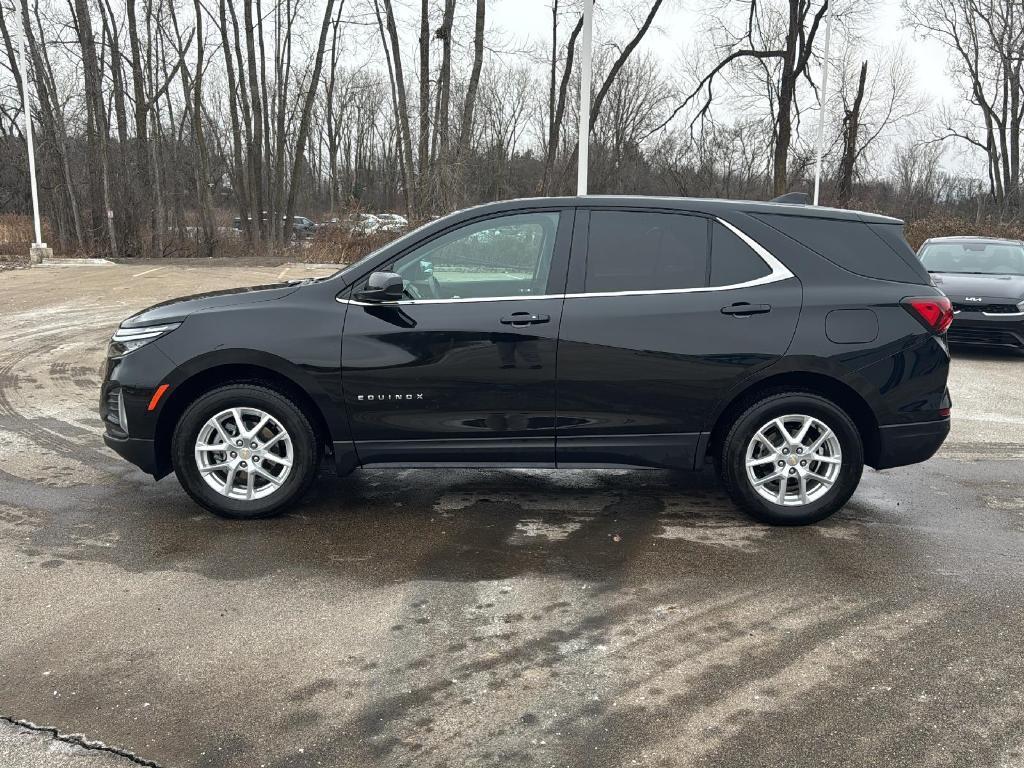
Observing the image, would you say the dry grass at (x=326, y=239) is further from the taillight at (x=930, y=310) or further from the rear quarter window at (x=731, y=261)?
the taillight at (x=930, y=310)

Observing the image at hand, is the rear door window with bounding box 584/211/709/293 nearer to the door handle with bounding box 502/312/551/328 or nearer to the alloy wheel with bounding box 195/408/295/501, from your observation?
the door handle with bounding box 502/312/551/328

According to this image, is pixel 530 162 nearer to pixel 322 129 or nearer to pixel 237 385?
pixel 322 129

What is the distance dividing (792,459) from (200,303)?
3.51 m

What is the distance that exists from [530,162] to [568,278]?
48872 mm

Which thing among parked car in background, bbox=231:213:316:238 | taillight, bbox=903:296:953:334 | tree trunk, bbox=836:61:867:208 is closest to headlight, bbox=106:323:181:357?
taillight, bbox=903:296:953:334

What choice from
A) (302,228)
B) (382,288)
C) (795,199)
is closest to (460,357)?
(382,288)

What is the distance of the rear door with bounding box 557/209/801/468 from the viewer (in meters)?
4.53

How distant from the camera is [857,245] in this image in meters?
4.72

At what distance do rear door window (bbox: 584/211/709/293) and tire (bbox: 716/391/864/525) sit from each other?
0.84 m

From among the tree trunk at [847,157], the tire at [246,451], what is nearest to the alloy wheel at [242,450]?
the tire at [246,451]

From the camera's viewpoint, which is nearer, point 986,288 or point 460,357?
point 460,357

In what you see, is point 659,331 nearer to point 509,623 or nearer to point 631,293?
point 631,293

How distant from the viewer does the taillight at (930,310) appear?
4.60 meters

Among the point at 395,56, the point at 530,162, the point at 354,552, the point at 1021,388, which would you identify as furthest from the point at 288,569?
the point at 530,162
